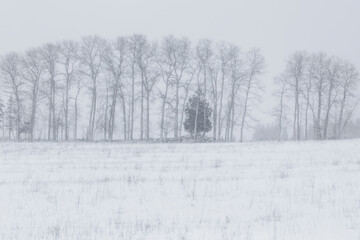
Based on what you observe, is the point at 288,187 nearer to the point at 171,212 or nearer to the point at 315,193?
the point at 315,193

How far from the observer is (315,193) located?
11.8m

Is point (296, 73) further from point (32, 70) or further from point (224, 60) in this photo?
point (32, 70)

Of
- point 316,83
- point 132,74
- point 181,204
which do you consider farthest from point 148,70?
point 181,204

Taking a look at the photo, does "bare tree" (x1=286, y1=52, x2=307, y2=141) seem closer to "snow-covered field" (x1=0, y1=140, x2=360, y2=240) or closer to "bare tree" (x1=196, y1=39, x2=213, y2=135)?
"bare tree" (x1=196, y1=39, x2=213, y2=135)

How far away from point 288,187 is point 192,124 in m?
42.8

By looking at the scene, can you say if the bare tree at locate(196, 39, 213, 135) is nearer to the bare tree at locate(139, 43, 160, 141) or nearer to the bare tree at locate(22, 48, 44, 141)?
the bare tree at locate(139, 43, 160, 141)

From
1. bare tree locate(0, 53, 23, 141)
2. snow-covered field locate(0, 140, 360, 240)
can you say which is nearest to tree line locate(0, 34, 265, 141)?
bare tree locate(0, 53, 23, 141)

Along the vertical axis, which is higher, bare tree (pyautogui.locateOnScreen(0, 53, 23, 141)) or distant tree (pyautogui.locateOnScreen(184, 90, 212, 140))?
bare tree (pyautogui.locateOnScreen(0, 53, 23, 141))

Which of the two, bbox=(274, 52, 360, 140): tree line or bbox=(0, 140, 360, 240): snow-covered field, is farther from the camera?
bbox=(274, 52, 360, 140): tree line

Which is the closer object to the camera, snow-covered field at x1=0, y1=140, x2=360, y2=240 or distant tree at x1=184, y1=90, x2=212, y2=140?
snow-covered field at x1=0, y1=140, x2=360, y2=240

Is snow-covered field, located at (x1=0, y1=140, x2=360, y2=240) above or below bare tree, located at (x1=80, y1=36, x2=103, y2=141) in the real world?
below

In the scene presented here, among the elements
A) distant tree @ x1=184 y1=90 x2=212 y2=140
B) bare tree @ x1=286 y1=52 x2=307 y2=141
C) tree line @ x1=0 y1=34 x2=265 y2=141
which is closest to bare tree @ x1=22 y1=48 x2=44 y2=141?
tree line @ x1=0 y1=34 x2=265 y2=141

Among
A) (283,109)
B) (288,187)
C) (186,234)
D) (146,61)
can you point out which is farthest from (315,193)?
(283,109)

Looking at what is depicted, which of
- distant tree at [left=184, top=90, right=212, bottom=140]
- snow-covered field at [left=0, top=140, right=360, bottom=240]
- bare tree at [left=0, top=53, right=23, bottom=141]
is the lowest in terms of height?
snow-covered field at [left=0, top=140, right=360, bottom=240]
